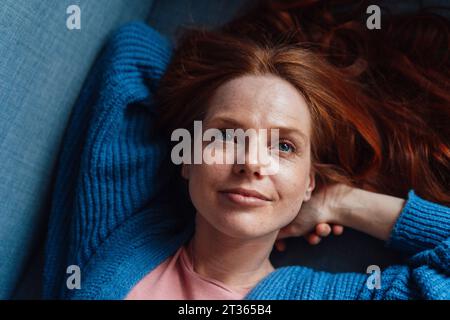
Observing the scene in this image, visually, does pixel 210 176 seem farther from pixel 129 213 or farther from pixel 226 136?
→ pixel 129 213

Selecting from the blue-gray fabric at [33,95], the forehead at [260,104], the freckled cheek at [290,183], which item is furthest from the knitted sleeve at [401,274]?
the blue-gray fabric at [33,95]

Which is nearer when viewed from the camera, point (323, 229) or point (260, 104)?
point (260, 104)

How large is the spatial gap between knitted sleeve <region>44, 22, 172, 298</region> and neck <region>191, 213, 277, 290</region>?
170mm

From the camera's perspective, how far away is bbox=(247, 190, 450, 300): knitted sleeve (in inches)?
41.6

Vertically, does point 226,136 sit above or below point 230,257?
above

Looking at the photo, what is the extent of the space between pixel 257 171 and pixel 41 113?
48 cm

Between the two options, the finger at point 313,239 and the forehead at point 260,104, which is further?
the finger at point 313,239

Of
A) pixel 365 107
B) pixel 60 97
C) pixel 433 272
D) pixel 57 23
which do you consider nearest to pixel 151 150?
pixel 60 97

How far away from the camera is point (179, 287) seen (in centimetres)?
116

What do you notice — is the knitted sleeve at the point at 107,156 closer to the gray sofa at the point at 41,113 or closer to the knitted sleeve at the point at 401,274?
the gray sofa at the point at 41,113

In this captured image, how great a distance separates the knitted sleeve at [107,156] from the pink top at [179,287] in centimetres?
14

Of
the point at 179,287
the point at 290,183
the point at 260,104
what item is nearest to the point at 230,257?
the point at 179,287

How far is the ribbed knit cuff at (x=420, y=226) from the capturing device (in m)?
1.10
